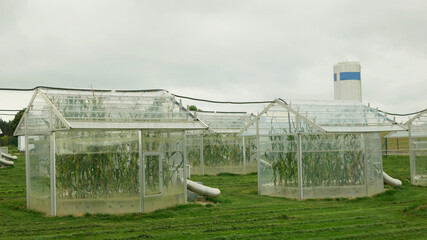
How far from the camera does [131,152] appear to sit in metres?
15.2

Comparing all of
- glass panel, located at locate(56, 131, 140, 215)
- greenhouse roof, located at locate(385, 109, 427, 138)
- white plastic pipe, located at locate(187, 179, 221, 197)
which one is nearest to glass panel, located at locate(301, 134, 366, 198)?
white plastic pipe, located at locate(187, 179, 221, 197)

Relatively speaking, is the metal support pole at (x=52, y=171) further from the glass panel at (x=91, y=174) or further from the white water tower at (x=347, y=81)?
the white water tower at (x=347, y=81)

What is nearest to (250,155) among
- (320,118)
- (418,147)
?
(418,147)

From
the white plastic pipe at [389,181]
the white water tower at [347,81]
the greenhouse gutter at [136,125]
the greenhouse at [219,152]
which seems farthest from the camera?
the greenhouse at [219,152]

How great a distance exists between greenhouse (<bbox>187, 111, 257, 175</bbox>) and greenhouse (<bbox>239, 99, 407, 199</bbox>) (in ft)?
36.9

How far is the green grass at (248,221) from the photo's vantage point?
1223 centimetres

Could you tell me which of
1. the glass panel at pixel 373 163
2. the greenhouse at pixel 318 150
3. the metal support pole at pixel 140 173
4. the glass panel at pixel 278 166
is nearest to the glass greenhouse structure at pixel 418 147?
the glass panel at pixel 373 163

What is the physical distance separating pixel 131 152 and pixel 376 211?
733 centimetres

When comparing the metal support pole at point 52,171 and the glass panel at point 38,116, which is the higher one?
the glass panel at point 38,116

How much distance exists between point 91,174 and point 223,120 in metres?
18.1

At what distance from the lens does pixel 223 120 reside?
3247 centimetres

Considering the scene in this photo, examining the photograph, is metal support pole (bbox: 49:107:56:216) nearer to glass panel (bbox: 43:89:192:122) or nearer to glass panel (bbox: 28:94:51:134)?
glass panel (bbox: 28:94:51:134)

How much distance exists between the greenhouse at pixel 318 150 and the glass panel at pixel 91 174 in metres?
6.19

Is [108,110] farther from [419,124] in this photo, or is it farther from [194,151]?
[194,151]
